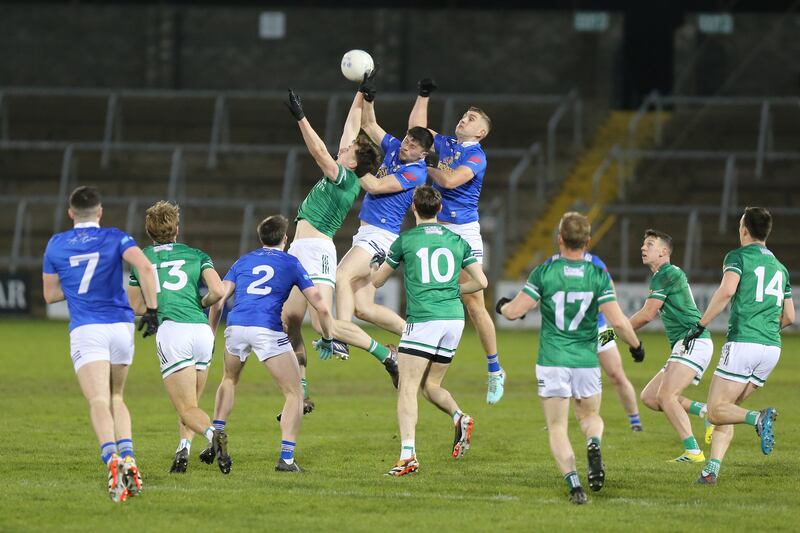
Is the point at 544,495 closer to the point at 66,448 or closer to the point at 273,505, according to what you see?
the point at 273,505

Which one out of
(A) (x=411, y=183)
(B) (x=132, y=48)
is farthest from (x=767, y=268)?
(B) (x=132, y=48)

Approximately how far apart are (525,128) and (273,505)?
24.1m

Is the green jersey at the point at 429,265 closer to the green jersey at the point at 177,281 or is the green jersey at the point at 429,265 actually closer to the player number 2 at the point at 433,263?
the player number 2 at the point at 433,263

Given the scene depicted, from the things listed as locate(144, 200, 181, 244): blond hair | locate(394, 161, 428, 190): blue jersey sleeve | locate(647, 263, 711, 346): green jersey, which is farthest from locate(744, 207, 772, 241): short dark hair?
locate(144, 200, 181, 244): blond hair

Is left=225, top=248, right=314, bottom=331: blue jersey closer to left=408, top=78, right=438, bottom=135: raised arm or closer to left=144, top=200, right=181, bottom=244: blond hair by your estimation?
left=144, top=200, right=181, bottom=244: blond hair

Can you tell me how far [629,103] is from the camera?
33.8 metres

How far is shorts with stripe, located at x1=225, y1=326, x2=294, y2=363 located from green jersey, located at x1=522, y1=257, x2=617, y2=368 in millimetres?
2232

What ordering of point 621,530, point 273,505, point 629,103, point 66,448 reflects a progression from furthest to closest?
point 629,103, point 66,448, point 273,505, point 621,530

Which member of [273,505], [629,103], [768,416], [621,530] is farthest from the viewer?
[629,103]

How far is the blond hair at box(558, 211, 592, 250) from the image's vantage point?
30.3 ft

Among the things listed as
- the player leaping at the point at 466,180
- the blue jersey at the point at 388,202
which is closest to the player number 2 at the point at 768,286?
the player leaping at the point at 466,180

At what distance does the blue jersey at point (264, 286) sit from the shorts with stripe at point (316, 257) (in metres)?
1.86

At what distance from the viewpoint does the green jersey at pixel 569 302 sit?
363 inches

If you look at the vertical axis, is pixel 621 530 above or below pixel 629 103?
below
